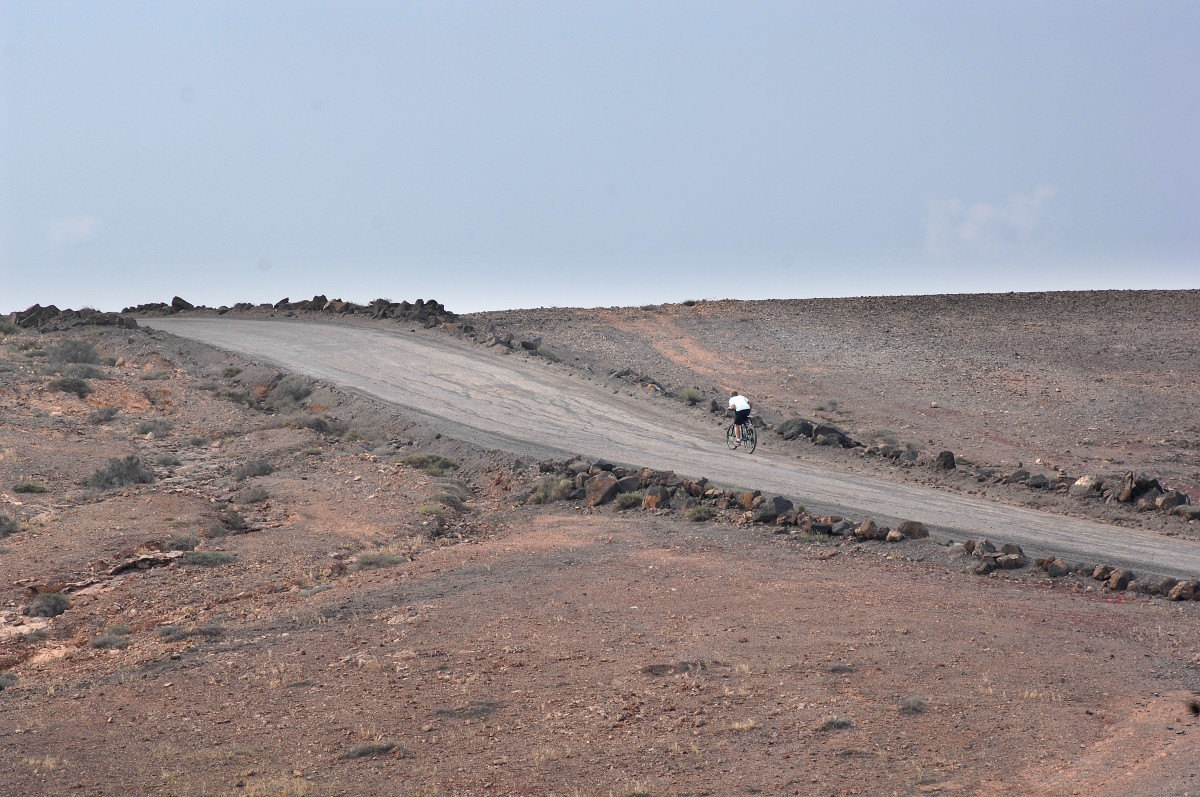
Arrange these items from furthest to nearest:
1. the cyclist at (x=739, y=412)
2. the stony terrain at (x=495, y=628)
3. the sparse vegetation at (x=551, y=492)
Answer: the cyclist at (x=739, y=412) → the sparse vegetation at (x=551, y=492) → the stony terrain at (x=495, y=628)

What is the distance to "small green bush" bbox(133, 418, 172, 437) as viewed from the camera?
29125mm

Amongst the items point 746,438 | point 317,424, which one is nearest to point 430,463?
point 317,424

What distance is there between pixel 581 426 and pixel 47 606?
1573 centimetres

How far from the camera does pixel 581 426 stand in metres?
30.4

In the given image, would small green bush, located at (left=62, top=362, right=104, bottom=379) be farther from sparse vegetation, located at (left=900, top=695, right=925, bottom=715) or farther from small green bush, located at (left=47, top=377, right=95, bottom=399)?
sparse vegetation, located at (left=900, top=695, right=925, bottom=715)

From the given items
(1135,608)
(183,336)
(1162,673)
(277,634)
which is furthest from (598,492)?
(183,336)

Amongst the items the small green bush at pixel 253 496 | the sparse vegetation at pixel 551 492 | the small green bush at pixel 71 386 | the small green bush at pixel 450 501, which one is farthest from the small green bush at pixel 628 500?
the small green bush at pixel 71 386

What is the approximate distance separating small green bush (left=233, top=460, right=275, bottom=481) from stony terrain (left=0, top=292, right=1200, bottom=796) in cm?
5

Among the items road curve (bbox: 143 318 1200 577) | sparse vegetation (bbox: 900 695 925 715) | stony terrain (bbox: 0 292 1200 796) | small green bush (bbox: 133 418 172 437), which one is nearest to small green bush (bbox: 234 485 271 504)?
stony terrain (bbox: 0 292 1200 796)

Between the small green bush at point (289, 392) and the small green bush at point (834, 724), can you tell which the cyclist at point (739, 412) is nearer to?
the small green bush at point (289, 392)

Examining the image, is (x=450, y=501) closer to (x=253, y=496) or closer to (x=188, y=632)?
(x=253, y=496)

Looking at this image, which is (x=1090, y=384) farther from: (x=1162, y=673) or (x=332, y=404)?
(x=1162, y=673)

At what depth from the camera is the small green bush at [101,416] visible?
29856 mm

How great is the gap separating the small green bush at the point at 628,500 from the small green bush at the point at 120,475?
10474 millimetres
